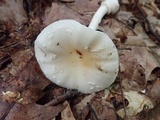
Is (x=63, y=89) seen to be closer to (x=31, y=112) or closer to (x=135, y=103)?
(x=31, y=112)

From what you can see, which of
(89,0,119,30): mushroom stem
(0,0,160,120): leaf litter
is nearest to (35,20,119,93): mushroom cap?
(0,0,160,120): leaf litter

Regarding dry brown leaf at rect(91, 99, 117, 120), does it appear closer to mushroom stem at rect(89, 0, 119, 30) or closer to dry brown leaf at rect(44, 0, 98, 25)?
mushroom stem at rect(89, 0, 119, 30)

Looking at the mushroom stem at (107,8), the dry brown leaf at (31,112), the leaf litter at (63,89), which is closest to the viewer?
the dry brown leaf at (31,112)

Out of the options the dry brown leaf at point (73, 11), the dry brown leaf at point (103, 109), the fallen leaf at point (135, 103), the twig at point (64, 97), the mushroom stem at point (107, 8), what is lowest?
the fallen leaf at point (135, 103)

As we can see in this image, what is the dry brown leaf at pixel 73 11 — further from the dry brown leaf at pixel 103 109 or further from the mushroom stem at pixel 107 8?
the dry brown leaf at pixel 103 109

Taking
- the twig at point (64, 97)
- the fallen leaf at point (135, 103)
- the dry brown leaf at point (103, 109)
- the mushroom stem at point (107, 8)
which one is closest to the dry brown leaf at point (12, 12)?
the mushroom stem at point (107, 8)

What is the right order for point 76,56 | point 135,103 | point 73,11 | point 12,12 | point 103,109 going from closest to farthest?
point 76,56 < point 103,109 < point 135,103 < point 12,12 < point 73,11

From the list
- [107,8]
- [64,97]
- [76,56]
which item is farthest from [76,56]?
[107,8]
